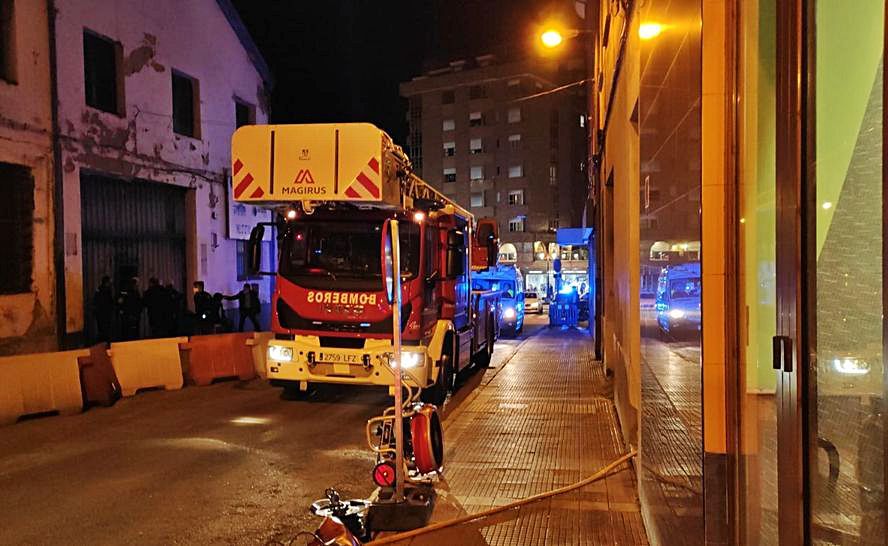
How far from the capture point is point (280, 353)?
30.4ft

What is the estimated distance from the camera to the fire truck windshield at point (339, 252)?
930 centimetres

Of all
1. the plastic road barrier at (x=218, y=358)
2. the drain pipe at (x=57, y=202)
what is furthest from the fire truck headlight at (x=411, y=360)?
the drain pipe at (x=57, y=202)

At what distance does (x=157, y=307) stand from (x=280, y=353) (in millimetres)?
6513

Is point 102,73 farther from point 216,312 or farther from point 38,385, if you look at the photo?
point 38,385

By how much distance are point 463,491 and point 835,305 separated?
14.6 ft

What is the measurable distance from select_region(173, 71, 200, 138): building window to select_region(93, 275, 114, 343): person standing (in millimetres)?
6040

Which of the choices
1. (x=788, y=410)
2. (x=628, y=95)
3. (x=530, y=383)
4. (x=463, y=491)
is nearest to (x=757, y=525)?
(x=788, y=410)

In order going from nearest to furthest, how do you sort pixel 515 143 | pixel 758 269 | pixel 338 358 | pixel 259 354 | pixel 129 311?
pixel 758 269 < pixel 338 358 < pixel 259 354 < pixel 129 311 < pixel 515 143

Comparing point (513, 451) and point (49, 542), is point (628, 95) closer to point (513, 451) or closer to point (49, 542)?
point (513, 451)

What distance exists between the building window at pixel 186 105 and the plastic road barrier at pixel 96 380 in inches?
404

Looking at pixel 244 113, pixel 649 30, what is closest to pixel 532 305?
pixel 244 113

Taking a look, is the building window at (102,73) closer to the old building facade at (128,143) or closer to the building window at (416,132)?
the old building facade at (128,143)

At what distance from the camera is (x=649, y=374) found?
4.59m

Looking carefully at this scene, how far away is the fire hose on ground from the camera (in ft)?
15.9
